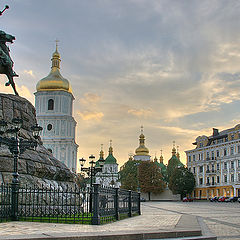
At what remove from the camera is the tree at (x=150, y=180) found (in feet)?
246

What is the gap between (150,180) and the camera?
7594 centimetres

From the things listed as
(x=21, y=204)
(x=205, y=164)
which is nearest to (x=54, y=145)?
(x=205, y=164)

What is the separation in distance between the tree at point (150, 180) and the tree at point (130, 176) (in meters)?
1.29

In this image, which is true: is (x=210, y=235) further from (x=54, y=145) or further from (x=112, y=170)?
(x=112, y=170)

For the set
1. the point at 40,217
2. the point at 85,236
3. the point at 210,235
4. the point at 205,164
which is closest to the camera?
the point at 85,236

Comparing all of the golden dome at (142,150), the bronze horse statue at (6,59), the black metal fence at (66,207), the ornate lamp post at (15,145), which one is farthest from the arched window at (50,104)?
the black metal fence at (66,207)

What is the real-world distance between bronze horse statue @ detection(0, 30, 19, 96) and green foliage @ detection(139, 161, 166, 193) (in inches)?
2210

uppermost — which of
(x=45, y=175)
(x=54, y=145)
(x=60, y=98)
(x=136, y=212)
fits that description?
(x=60, y=98)

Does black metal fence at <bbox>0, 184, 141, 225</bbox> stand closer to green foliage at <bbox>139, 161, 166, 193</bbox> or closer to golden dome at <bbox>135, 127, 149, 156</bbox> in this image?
green foliage at <bbox>139, 161, 166, 193</bbox>

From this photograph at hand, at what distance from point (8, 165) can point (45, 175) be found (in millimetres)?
2451

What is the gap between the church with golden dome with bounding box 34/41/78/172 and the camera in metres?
86.8

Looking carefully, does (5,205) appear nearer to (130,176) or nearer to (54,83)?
(130,176)

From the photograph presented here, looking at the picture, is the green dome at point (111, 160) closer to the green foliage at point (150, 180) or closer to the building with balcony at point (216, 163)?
the building with balcony at point (216, 163)

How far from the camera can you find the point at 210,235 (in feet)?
38.6
